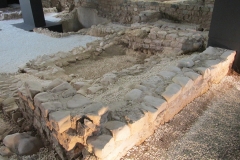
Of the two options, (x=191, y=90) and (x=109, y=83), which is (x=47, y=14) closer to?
(x=109, y=83)

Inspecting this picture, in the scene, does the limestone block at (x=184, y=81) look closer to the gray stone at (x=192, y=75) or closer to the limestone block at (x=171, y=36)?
the gray stone at (x=192, y=75)

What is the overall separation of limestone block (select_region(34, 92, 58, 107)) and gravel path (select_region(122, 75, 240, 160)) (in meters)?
0.83

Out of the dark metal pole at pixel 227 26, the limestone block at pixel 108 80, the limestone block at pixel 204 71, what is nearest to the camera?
the limestone block at pixel 204 71

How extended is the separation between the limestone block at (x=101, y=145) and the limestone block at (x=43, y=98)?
58cm

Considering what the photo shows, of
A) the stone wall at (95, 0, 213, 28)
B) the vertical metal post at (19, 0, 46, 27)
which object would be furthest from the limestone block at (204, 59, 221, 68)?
the vertical metal post at (19, 0, 46, 27)

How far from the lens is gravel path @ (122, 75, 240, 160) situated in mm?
1781

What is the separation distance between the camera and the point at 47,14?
10000 mm

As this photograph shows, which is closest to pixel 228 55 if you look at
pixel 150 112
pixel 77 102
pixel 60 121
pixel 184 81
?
pixel 184 81

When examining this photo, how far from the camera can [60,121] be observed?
160 cm

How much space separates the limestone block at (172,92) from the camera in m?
2.06

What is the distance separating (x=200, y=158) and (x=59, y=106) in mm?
1239

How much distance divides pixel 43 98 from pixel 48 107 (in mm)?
173

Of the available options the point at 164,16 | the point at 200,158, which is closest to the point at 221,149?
the point at 200,158

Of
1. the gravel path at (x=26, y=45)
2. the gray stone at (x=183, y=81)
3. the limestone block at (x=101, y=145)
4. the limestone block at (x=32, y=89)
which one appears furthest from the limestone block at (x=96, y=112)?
the gravel path at (x=26, y=45)
